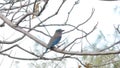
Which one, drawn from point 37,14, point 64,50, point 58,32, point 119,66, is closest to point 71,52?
point 64,50

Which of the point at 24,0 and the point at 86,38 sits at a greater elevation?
the point at 24,0

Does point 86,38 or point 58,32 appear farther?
point 58,32

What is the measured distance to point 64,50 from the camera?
223cm

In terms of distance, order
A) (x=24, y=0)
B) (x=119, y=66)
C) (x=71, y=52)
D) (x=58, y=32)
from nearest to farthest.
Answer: (x=71, y=52), (x=58, y=32), (x=24, y=0), (x=119, y=66)

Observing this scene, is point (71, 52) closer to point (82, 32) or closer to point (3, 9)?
point (82, 32)

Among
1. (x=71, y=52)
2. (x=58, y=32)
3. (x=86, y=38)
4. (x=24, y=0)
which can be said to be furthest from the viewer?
(x=24, y=0)

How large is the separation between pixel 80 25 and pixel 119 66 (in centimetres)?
776

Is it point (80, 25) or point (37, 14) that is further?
point (80, 25)

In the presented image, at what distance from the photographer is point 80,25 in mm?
2785

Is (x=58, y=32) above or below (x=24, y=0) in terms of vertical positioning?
below

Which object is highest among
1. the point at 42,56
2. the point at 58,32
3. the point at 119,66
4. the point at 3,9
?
the point at 3,9

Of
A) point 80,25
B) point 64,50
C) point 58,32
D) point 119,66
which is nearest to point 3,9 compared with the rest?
point 58,32

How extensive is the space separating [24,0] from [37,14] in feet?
3.59

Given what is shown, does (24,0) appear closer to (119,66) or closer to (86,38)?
(86,38)
